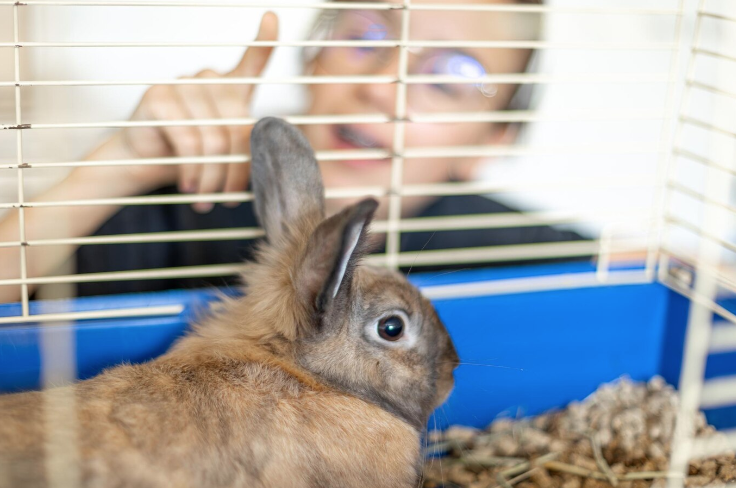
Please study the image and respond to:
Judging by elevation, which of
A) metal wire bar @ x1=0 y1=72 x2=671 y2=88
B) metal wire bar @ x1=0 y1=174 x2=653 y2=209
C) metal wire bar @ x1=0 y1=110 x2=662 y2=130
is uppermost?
metal wire bar @ x1=0 y1=72 x2=671 y2=88

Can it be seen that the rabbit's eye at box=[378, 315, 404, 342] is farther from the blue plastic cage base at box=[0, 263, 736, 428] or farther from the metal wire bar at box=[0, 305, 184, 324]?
the metal wire bar at box=[0, 305, 184, 324]

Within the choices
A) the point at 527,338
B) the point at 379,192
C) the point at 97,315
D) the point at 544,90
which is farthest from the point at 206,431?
the point at 544,90

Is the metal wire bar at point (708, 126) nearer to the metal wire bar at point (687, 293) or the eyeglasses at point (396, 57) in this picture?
the metal wire bar at point (687, 293)

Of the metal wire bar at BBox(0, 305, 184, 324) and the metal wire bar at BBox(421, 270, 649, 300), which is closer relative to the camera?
the metal wire bar at BBox(0, 305, 184, 324)

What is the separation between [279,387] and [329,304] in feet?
0.49

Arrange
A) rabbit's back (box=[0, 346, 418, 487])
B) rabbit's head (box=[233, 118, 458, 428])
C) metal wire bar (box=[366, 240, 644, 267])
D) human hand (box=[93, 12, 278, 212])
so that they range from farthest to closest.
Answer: metal wire bar (box=[366, 240, 644, 267])
human hand (box=[93, 12, 278, 212])
rabbit's head (box=[233, 118, 458, 428])
rabbit's back (box=[0, 346, 418, 487])

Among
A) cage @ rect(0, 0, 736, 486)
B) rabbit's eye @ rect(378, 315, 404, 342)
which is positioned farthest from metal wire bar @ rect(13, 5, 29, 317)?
rabbit's eye @ rect(378, 315, 404, 342)

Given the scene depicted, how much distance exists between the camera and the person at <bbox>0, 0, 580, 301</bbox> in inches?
62.4

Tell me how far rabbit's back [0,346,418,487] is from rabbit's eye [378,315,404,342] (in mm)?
122

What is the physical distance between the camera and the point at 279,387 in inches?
45.7

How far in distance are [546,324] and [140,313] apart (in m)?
0.86

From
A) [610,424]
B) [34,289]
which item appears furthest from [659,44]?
[34,289]

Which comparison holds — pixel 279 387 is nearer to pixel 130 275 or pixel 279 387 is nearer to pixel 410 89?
pixel 130 275

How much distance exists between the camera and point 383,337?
1.27m
